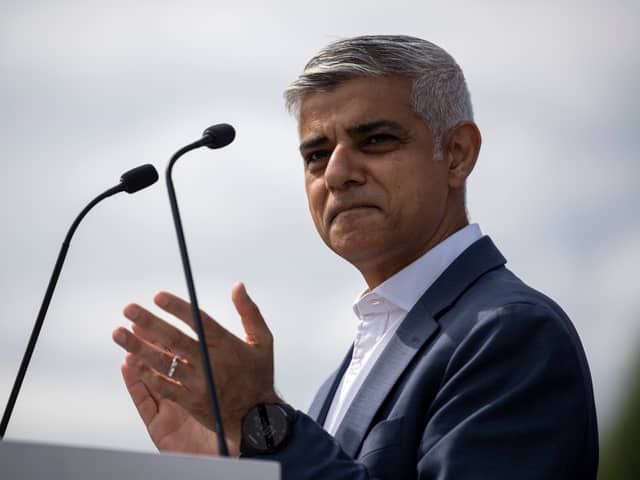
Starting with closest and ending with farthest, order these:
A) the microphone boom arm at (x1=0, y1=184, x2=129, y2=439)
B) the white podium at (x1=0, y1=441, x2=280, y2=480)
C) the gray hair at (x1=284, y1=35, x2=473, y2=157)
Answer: the white podium at (x1=0, y1=441, x2=280, y2=480) < the microphone boom arm at (x1=0, y1=184, x2=129, y2=439) < the gray hair at (x1=284, y1=35, x2=473, y2=157)

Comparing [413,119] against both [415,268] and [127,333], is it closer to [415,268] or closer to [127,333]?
[415,268]

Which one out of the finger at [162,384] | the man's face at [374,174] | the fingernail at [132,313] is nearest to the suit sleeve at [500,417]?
the finger at [162,384]

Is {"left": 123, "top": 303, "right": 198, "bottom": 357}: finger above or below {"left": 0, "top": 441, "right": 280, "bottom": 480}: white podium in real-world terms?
above

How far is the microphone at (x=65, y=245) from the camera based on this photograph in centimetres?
310

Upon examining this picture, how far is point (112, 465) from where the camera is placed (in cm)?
211

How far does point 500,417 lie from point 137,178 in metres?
1.33

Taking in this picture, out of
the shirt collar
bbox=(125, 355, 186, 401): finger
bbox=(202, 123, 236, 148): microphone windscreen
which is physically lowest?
the shirt collar

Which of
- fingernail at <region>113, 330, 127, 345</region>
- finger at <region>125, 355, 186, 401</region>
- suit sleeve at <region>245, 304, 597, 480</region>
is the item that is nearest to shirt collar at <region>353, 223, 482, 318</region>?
suit sleeve at <region>245, 304, 597, 480</region>

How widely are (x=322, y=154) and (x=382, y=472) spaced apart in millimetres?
1344

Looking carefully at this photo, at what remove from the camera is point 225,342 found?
110 inches

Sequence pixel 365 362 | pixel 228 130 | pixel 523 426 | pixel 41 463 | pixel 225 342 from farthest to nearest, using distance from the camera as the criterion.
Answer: pixel 365 362
pixel 228 130
pixel 523 426
pixel 225 342
pixel 41 463

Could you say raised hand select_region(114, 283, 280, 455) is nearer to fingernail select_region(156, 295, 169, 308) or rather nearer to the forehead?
fingernail select_region(156, 295, 169, 308)

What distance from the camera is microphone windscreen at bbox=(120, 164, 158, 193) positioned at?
3.34 m

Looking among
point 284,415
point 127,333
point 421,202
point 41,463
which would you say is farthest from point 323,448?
point 421,202
